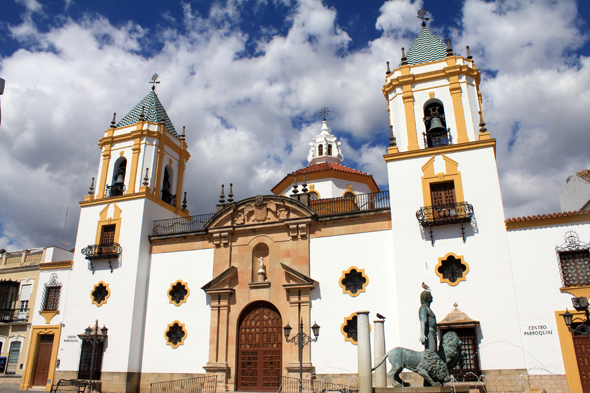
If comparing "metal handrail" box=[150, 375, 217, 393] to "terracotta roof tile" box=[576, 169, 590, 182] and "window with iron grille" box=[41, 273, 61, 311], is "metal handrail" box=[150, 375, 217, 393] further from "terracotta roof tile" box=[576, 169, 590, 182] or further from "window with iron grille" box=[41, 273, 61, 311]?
"terracotta roof tile" box=[576, 169, 590, 182]

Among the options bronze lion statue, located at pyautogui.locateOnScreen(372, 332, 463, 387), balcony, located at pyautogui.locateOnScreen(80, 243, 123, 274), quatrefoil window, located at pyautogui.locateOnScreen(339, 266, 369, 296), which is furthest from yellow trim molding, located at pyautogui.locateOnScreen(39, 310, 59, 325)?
bronze lion statue, located at pyautogui.locateOnScreen(372, 332, 463, 387)

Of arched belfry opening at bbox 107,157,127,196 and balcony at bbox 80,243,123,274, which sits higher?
arched belfry opening at bbox 107,157,127,196

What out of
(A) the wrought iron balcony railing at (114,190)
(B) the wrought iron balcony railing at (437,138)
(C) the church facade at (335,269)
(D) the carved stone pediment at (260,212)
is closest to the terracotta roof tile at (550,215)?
(C) the church facade at (335,269)

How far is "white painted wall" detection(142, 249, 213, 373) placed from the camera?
1888 centimetres

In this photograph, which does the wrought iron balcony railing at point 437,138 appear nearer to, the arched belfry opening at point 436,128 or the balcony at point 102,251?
the arched belfry opening at point 436,128

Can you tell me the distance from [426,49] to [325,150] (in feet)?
36.7

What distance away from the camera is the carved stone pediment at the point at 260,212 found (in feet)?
63.1

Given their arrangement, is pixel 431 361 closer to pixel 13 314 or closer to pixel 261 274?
pixel 261 274

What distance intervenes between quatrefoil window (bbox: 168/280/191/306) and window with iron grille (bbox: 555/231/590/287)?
14413 millimetres

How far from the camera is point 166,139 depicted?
78.5ft

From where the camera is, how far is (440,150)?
1734 cm

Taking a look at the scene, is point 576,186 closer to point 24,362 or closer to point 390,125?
point 390,125

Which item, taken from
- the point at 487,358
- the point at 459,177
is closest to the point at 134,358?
the point at 487,358

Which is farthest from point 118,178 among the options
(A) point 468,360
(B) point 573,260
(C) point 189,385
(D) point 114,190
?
(B) point 573,260
